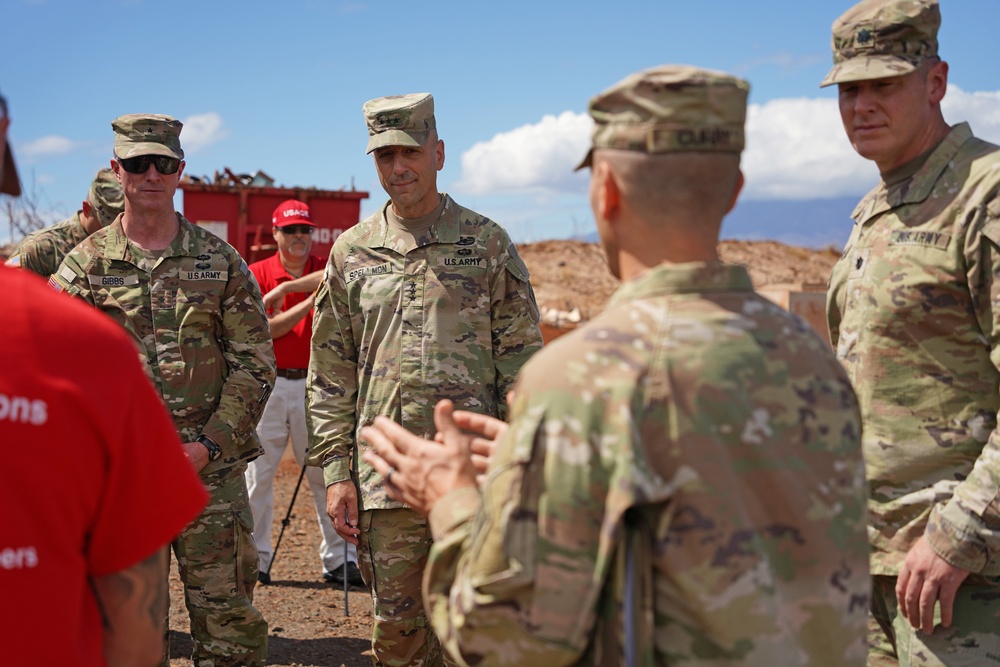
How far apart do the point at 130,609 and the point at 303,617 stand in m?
5.05

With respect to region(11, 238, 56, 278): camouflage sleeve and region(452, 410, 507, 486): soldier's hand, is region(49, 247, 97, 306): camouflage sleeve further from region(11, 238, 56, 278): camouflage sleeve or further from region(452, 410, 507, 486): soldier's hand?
region(452, 410, 507, 486): soldier's hand

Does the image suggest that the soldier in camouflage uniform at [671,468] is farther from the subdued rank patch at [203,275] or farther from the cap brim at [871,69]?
the subdued rank patch at [203,275]

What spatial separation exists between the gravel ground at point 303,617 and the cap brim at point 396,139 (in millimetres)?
3119

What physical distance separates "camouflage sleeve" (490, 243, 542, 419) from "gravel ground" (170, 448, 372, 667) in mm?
2398

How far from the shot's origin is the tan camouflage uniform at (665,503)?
187cm

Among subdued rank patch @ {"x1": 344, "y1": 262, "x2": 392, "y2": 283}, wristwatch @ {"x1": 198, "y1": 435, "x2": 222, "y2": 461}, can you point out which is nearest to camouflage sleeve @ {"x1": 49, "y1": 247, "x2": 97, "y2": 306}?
wristwatch @ {"x1": 198, "y1": 435, "x2": 222, "y2": 461}

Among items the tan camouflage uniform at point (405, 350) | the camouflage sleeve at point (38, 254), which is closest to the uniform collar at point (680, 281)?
the tan camouflage uniform at point (405, 350)

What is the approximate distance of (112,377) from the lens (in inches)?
70.7

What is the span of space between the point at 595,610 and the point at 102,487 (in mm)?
940

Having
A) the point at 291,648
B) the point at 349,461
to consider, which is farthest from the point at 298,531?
the point at 349,461

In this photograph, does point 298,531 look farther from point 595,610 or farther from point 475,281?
point 595,610

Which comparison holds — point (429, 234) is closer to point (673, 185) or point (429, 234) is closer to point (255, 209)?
point (673, 185)

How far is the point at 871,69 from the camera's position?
3068mm

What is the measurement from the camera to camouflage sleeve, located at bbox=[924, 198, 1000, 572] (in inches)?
108
